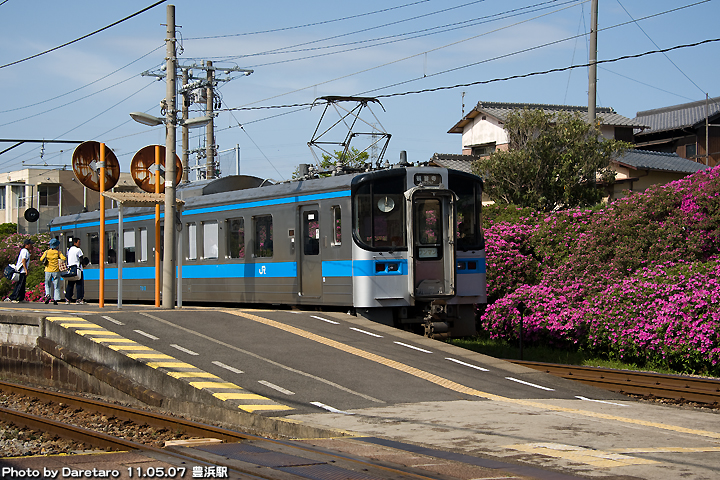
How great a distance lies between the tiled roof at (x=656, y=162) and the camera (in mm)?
30828

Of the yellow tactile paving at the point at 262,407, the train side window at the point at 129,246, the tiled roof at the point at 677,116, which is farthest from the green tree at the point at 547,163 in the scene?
the tiled roof at the point at 677,116

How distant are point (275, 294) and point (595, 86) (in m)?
12.2

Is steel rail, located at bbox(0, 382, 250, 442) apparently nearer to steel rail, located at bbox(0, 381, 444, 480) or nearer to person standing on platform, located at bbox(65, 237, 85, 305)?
steel rail, located at bbox(0, 381, 444, 480)

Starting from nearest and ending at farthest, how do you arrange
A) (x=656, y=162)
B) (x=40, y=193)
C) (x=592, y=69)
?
(x=592, y=69) → (x=656, y=162) → (x=40, y=193)

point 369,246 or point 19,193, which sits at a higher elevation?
point 19,193

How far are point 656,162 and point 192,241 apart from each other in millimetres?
20931

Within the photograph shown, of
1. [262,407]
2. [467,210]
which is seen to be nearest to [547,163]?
[467,210]

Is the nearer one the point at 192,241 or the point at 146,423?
the point at 146,423

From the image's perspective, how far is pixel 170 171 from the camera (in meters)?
17.0

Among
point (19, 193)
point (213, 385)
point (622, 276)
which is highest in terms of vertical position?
point (19, 193)

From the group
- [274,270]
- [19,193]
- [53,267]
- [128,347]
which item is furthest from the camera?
[19,193]

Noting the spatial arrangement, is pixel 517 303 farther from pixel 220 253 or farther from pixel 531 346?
pixel 220 253

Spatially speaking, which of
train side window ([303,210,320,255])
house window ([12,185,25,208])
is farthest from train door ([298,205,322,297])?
house window ([12,185,25,208])

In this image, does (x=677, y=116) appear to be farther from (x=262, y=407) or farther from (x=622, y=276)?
(x=262, y=407)
